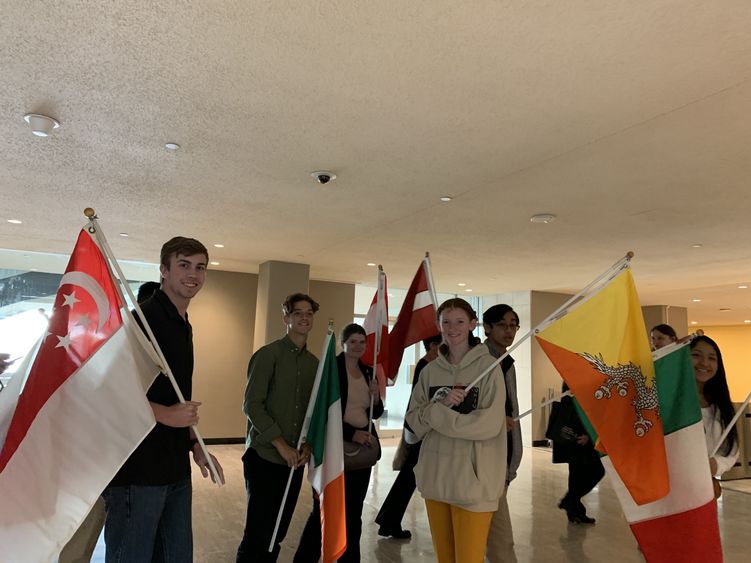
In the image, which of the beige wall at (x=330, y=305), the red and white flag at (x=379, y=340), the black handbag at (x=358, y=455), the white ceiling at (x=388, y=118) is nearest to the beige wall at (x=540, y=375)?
the beige wall at (x=330, y=305)

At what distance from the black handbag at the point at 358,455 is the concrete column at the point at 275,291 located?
520cm

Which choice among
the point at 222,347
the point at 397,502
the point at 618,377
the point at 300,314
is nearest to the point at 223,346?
the point at 222,347

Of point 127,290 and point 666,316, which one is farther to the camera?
point 666,316

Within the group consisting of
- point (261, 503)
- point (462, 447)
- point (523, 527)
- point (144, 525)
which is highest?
point (462, 447)

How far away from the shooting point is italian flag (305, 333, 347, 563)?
9.11ft

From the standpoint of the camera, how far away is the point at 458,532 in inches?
93.2

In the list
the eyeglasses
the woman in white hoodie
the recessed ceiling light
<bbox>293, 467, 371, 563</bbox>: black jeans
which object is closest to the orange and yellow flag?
the woman in white hoodie

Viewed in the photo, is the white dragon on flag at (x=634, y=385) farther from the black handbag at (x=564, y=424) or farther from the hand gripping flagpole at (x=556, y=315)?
the black handbag at (x=564, y=424)

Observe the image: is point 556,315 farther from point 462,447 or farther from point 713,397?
point 713,397

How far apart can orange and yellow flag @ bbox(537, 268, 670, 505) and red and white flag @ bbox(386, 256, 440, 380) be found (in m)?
1.35

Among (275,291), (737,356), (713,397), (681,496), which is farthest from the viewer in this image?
(737,356)

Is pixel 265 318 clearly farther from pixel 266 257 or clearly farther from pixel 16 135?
pixel 16 135

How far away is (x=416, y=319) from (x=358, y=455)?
1.10 meters

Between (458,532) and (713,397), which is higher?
(713,397)
